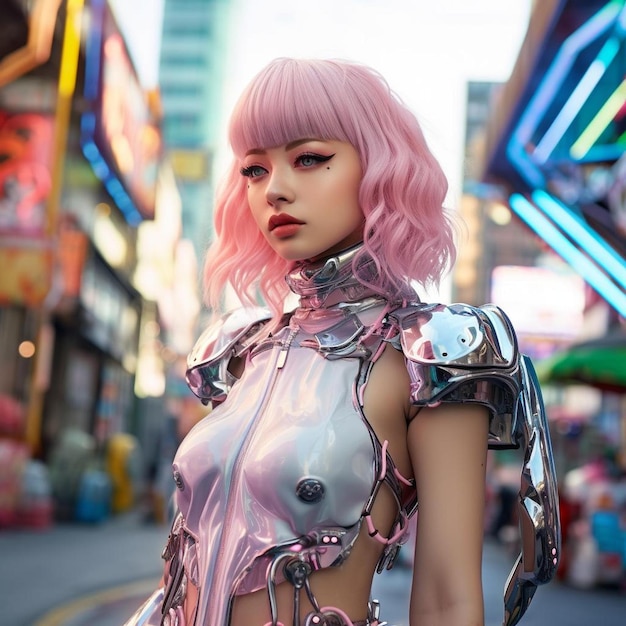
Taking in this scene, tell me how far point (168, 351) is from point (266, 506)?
3102 cm

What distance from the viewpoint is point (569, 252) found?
30.9 feet

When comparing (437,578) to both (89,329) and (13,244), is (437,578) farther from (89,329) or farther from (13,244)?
(89,329)

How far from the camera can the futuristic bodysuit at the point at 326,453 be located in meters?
1.32

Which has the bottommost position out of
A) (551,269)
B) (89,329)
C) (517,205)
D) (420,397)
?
(420,397)

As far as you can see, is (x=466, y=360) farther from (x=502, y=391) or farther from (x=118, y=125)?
(x=118, y=125)

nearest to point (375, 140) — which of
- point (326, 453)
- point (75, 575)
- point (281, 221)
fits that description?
point (281, 221)

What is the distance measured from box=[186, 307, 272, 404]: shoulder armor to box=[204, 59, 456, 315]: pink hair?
0.35 m

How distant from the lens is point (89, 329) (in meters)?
17.9

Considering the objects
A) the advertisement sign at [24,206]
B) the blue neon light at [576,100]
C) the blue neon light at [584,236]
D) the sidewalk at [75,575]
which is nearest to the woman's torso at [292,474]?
the sidewalk at [75,575]

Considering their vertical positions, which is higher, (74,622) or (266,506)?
(266,506)

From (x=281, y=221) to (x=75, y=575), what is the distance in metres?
7.27

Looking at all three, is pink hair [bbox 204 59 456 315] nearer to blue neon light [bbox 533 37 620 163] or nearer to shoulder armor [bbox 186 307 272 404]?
shoulder armor [bbox 186 307 272 404]

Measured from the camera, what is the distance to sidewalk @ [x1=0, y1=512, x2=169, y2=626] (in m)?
6.12

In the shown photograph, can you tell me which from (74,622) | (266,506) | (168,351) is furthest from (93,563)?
(168,351)
